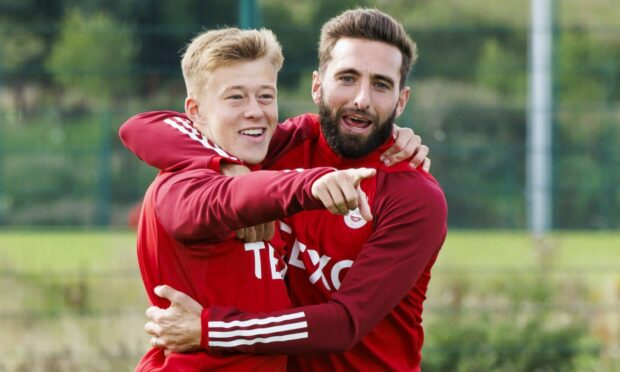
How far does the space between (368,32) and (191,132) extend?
687mm

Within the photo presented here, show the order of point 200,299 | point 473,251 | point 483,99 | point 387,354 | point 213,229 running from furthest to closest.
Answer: point 483,99 < point 473,251 < point 387,354 < point 200,299 < point 213,229

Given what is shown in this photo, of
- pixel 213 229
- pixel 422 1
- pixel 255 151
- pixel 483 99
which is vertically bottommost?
Result: pixel 213 229

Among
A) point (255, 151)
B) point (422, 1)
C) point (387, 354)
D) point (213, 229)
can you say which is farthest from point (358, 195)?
point (422, 1)

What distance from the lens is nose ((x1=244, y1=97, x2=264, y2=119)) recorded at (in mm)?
3609

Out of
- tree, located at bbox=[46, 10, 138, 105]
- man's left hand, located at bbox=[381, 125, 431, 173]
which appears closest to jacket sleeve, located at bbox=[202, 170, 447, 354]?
man's left hand, located at bbox=[381, 125, 431, 173]

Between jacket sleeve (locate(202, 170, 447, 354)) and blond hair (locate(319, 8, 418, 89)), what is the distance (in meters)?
0.49

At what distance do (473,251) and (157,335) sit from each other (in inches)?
256

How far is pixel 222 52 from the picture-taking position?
11.9 ft

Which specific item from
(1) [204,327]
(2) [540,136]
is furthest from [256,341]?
(2) [540,136]

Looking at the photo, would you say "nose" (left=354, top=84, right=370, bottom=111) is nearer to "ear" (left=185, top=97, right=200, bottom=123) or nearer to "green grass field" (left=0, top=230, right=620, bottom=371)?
"ear" (left=185, top=97, right=200, bottom=123)

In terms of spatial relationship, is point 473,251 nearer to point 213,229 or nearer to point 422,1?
point 422,1

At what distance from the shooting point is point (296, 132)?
13.8ft

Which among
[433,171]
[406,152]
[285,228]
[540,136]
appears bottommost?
[285,228]

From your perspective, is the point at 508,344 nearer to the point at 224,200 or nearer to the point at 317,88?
the point at 317,88
